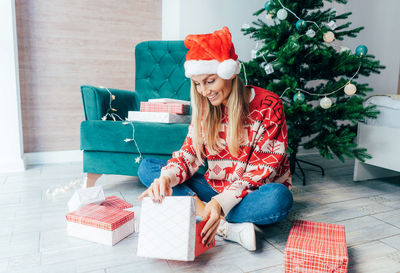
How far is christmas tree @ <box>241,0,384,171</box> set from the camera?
1.63 m

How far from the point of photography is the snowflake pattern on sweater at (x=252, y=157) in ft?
3.32

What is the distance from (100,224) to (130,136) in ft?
1.83

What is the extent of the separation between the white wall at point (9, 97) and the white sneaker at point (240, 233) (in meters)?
1.59

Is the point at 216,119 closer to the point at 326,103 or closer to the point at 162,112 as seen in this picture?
the point at 162,112

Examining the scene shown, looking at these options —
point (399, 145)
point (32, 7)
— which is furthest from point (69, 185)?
point (399, 145)

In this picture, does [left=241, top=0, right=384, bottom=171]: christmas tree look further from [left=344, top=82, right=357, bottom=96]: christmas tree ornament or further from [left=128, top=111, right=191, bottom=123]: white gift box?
[left=128, top=111, right=191, bottom=123]: white gift box

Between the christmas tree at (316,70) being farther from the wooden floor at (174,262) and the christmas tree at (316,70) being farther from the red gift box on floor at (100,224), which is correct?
the red gift box on floor at (100,224)

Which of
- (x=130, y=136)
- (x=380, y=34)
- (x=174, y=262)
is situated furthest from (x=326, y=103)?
(x=380, y=34)

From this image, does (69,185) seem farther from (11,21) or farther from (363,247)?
(363,247)

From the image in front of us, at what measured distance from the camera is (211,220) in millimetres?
874

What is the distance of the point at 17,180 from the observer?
1.78m

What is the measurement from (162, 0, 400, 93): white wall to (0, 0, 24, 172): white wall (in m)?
1.06

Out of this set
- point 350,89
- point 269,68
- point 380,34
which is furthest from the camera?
point 380,34

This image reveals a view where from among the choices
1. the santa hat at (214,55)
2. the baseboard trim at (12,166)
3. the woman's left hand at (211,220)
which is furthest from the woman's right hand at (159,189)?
the baseboard trim at (12,166)
